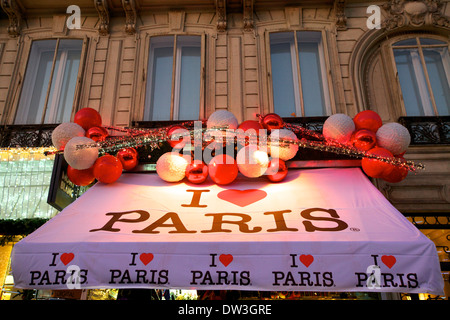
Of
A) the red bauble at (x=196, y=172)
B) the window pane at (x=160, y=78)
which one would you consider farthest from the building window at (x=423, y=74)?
the window pane at (x=160, y=78)

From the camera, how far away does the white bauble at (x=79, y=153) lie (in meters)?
4.35

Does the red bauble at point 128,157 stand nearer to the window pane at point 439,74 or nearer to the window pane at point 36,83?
the window pane at point 36,83

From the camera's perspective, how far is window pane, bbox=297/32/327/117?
5938 mm

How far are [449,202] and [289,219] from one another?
113 inches

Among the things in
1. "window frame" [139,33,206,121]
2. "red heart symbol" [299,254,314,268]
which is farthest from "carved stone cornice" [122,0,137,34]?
"red heart symbol" [299,254,314,268]

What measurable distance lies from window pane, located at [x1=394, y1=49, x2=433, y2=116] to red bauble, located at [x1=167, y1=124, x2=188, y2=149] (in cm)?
386

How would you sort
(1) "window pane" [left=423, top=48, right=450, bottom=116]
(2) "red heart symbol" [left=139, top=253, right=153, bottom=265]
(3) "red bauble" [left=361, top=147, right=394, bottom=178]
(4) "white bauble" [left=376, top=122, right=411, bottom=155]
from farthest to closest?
(1) "window pane" [left=423, top=48, right=450, bottom=116] → (4) "white bauble" [left=376, top=122, right=411, bottom=155] → (3) "red bauble" [left=361, top=147, right=394, bottom=178] → (2) "red heart symbol" [left=139, top=253, right=153, bottom=265]

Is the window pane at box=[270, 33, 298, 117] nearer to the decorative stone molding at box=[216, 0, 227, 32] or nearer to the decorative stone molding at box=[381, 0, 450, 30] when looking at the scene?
the decorative stone molding at box=[216, 0, 227, 32]

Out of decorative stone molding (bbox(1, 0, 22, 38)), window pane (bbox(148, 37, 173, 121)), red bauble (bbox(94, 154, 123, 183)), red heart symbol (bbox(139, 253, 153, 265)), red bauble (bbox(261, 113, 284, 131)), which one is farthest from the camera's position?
decorative stone molding (bbox(1, 0, 22, 38))

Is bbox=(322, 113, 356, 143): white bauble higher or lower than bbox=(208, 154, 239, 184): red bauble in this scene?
higher

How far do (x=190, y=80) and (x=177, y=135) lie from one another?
2088 millimetres

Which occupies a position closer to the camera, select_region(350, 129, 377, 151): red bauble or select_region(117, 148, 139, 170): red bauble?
select_region(350, 129, 377, 151): red bauble

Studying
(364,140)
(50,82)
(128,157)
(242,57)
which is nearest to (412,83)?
(364,140)
